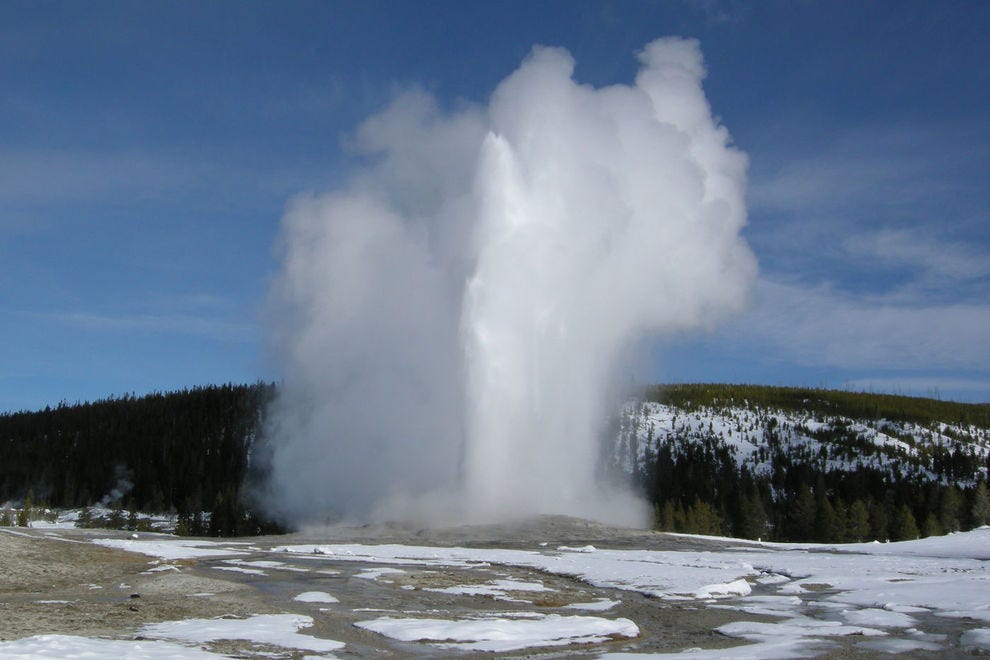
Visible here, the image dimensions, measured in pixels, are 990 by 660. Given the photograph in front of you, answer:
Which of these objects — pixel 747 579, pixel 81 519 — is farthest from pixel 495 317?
pixel 81 519

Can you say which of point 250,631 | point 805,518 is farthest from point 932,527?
point 250,631

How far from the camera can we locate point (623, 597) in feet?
58.1

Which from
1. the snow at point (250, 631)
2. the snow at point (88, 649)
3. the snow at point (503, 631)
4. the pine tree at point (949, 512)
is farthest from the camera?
the pine tree at point (949, 512)

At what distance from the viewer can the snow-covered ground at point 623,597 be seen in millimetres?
11652

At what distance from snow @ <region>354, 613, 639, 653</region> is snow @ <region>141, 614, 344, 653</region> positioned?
1.19 m

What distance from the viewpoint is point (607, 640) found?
41.1 ft

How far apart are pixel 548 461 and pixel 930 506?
4717 cm

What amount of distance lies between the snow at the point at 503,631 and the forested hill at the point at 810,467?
55.6m

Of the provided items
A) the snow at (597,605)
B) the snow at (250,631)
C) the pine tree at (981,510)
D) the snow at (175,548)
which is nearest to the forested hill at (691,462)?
the pine tree at (981,510)

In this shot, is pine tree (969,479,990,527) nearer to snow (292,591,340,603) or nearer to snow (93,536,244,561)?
snow (93,536,244,561)

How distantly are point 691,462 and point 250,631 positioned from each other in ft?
389

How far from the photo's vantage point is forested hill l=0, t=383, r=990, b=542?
7562 cm

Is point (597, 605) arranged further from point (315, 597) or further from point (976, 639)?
point (976, 639)

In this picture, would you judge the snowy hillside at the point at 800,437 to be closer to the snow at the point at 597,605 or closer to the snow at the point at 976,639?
the snow at the point at 597,605
